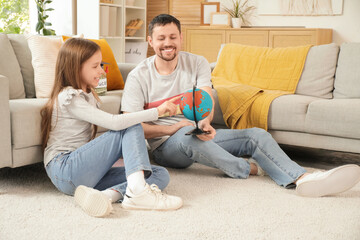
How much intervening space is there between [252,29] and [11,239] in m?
4.71

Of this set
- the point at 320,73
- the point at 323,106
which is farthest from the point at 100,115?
the point at 320,73

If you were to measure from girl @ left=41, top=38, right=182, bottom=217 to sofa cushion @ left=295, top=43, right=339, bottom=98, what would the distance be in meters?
1.54

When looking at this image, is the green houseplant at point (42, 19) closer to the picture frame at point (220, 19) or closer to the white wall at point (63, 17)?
the white wall at point (63, 17)

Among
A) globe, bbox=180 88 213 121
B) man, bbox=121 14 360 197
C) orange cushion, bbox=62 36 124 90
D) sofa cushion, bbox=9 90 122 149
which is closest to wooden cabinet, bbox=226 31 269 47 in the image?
orange cushion, bbox=62 36 124 90

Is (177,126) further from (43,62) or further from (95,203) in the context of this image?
(43,62)

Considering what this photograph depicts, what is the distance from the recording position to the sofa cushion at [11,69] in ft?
9.12

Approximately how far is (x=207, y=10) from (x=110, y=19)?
4.64ft

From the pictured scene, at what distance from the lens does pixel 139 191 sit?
1.99 meters

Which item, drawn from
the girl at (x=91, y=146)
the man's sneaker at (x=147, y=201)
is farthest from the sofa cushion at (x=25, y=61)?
the man's sneaker at (x=147, y=201)

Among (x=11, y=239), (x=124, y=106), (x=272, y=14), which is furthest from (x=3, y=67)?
(x=272, y=14)

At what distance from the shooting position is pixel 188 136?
242cm

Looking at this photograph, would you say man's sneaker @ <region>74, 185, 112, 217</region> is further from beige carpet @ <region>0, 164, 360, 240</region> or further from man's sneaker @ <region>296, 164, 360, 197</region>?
man's sneaker @ <region>296, 164, 360, 197</region>

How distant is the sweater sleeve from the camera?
2.03m

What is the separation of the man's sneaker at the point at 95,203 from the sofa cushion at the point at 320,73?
1919mm
